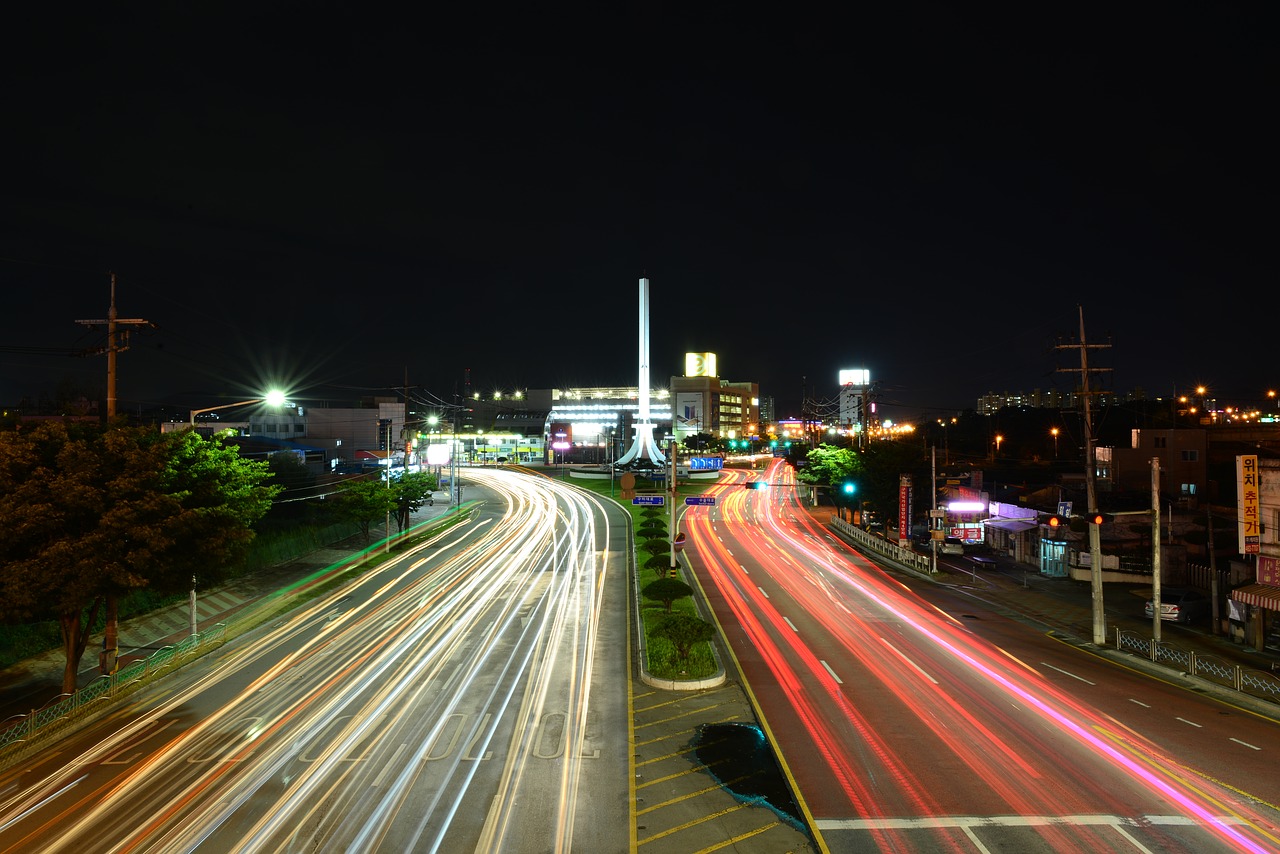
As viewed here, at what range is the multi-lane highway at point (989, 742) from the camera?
1229 centimetres

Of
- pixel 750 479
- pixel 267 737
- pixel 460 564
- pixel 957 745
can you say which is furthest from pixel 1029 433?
pixel 267 737

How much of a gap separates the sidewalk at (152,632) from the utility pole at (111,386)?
108 cm

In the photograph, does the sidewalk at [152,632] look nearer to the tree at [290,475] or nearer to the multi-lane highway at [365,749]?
the multi-lane highway at [365,749]

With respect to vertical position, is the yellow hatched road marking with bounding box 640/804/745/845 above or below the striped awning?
below

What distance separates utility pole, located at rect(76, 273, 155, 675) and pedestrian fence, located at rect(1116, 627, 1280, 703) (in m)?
32.1

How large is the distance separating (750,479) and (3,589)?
302 ft

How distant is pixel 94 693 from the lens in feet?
61.3

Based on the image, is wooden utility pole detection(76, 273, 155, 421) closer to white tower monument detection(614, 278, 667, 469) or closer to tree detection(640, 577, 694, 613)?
tree detection(640, 577, 694, 613)

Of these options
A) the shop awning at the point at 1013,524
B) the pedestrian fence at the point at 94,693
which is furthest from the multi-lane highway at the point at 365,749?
the shop awning at the point at 1013,524

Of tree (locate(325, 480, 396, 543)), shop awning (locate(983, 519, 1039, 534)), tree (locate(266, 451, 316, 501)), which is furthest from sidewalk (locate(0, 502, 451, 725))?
shop awning (locate(983, 519, 1039, 534))

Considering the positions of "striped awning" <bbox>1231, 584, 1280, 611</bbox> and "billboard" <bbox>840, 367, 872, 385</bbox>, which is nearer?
"striped awning" <bbox>1231, 584, 1280, 611</bbox>

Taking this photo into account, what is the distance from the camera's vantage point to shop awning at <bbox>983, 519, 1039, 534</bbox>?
136 ft

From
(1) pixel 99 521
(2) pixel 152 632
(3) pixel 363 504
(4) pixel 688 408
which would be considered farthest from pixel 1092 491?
(4) pixel 688 408

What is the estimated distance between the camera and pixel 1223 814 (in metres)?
12.7
